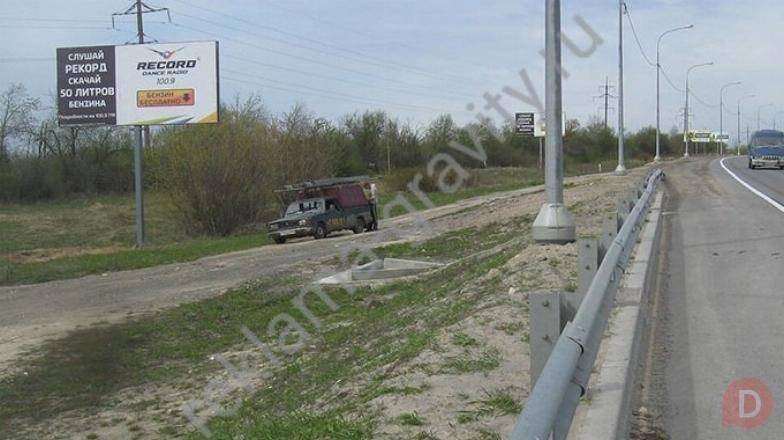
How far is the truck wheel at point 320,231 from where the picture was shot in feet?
92.5

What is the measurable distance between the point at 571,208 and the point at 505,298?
12.1 meters

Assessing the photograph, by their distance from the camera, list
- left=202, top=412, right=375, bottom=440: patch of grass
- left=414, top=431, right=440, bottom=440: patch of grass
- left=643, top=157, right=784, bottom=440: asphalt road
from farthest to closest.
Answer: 1. left=643, top=157, right=784, bottom=440: asphalt road
2. left=202, top=412, right=375, bottom=440: patch of grass
3. left=414, top=431, right=440, bottom=440: patch of grass

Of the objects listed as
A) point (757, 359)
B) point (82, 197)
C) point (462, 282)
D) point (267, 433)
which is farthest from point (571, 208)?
point (82, 197)

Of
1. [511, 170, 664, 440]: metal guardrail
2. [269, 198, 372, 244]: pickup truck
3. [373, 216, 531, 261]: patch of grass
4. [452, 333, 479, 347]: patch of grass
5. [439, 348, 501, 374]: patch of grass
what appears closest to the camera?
[511, 170, 664, 440]: metal guardrail

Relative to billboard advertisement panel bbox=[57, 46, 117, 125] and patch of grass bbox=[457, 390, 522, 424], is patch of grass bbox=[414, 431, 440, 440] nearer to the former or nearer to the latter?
patch of grass bbox=[457, 390, 522, 424]

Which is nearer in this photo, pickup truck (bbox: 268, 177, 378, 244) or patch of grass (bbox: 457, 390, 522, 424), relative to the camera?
patch of grass (bbox: 457, 390, 522, 424)

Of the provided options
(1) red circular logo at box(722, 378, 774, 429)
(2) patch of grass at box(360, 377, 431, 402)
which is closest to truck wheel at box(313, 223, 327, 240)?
(2) patch of grass at box(360, 377, 431, 402)

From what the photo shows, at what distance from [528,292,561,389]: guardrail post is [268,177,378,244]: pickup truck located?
24.0 meters

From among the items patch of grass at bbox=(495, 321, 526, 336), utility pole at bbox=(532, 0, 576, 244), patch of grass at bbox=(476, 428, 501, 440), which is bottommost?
patch of grass at bbox=(476, 428, 501, 440)

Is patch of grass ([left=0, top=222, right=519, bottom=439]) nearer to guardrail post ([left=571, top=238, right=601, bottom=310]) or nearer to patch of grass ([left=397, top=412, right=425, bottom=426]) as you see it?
patch of grass ([left=397, top=412, right=425, bottom=426])

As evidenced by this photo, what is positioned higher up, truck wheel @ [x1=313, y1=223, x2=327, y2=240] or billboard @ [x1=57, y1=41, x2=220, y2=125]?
billboard @ [x1=57, y1=41, x2=220, y2=125]

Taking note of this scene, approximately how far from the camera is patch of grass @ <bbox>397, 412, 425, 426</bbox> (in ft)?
16.2

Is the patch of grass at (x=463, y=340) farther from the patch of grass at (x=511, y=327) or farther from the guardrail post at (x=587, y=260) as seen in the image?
the guardrail post at (x=587, y=260)

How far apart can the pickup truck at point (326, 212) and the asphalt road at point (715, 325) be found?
1472 centimetres
